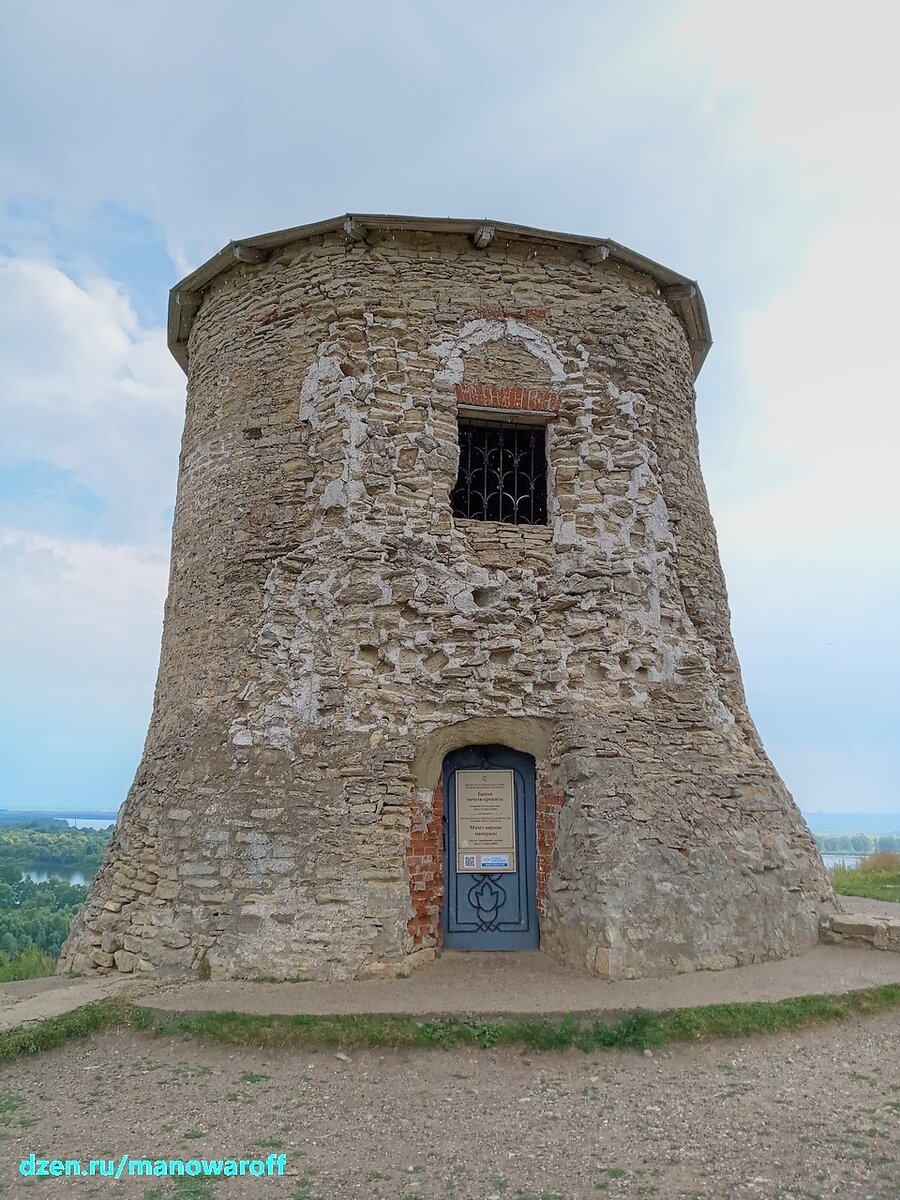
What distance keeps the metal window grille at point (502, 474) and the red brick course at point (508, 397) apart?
27 cm

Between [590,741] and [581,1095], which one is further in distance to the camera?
[590,741]

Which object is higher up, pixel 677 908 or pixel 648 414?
pixel 648 414

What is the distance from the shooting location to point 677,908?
6.37 meters

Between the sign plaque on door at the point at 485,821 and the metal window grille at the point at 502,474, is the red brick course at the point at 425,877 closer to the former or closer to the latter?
the sign plaque on door at the point at 485,821

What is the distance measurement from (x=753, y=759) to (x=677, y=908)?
72.4 inches

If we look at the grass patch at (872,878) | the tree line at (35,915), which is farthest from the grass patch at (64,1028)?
the grass patch at (872,878)

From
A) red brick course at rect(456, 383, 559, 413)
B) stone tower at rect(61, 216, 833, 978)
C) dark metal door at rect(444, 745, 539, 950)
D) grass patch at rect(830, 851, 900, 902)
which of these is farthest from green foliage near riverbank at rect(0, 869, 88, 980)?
grass patch at rect(830, 851, 900, 902)

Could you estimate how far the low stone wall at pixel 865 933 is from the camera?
23.0 ft

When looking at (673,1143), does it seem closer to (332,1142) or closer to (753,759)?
(332,1142)

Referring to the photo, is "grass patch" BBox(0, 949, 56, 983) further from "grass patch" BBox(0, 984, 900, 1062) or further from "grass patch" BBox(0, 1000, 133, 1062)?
"grass patch" BBox(0, 984, 900, 1062)

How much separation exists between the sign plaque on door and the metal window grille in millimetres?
2419

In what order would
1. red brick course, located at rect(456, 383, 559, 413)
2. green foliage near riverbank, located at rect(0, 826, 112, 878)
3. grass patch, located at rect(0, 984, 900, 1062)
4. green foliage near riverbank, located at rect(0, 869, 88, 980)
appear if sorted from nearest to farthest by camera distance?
grass patch, located at rect(0, 984, 900, 1062), red brick course, located at rect(456, 383, 559, 413), green foliage near riverbank, located at rect(0, 869, 88, 980), green foliage near riverbank, located at rect(0, 826, 112, 878)

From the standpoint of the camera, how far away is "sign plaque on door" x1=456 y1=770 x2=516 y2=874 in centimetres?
688

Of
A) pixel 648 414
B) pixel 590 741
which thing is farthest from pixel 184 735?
pixel 648 414
